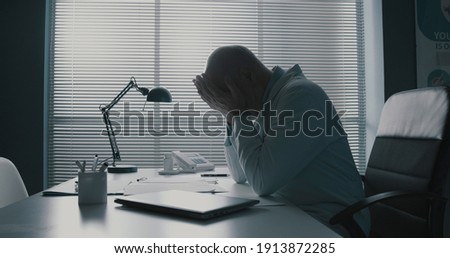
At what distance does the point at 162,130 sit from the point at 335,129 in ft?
6.27

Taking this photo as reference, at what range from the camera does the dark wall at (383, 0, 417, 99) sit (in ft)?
9.45

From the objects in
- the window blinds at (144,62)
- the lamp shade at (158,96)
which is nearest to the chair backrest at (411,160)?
the lamp shade at (158,96)

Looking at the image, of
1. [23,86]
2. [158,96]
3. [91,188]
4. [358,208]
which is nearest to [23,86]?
[23,86]

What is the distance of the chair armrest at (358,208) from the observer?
3.49ft

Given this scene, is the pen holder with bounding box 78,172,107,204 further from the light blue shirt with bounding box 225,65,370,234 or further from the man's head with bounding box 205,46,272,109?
the man's head with bounding box 205,46,272,109

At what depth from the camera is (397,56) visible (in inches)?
113

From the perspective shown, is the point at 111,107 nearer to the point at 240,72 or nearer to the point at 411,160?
the point at 240,72

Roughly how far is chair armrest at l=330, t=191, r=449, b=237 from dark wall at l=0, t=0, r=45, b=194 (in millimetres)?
2355

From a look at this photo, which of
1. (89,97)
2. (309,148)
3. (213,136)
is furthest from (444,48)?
(89,97)

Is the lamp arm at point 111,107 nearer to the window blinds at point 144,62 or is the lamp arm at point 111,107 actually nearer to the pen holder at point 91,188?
the window blinds at point 144,62

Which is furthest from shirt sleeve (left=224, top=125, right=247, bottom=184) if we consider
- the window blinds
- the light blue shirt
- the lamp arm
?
the window blinds

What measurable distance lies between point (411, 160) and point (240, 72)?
0.68 m
